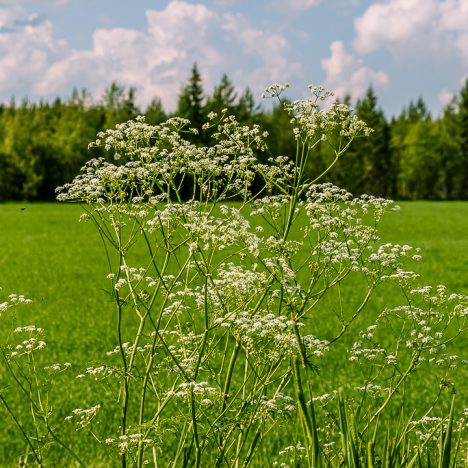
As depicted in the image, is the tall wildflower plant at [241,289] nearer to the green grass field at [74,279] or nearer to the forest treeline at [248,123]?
the green grass field at [74,279]

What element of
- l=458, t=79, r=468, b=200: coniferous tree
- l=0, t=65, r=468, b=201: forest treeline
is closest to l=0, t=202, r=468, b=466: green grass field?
l=0, t=65, r=468, b=201: forest treeline

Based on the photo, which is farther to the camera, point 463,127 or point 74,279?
point 463,127

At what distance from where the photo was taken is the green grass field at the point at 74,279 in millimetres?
9168

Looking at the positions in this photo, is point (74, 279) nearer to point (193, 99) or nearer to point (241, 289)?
point (241, 289)

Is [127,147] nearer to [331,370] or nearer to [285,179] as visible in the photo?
[285,179]

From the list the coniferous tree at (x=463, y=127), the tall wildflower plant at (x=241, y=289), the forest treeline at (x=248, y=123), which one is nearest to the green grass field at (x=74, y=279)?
the tall wildflower plant at (x=241, y=289)

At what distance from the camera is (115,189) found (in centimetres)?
395

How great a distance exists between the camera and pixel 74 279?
18172mm

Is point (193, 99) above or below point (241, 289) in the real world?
above

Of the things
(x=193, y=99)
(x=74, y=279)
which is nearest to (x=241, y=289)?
(x=74, y=279)

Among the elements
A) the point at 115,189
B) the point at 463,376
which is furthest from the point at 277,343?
the point at 463,376

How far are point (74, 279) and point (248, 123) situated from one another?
5457 centimetres

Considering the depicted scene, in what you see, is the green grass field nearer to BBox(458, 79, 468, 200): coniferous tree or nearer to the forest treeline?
the forest treeline

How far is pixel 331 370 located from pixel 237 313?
6340mm
